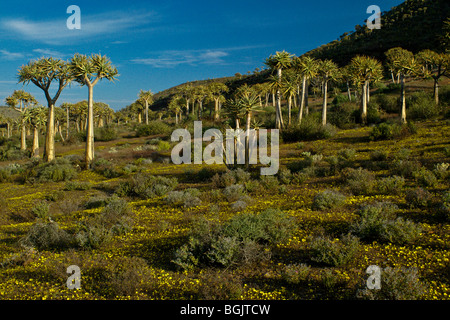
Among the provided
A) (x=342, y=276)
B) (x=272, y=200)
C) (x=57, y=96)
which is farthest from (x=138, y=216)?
(x=57, y=96)

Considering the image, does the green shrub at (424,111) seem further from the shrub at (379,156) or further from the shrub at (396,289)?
the shrub at (396,289)

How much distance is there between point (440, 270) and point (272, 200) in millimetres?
7207

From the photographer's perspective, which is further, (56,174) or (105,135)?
(105,135)

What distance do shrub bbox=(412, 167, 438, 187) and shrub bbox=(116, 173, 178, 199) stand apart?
12.0 metres

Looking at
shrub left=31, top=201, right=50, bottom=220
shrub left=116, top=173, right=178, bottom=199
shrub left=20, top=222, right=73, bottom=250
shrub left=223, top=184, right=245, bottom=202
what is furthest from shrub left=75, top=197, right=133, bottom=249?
shrub left=223, top=184, right=245, bottom=202

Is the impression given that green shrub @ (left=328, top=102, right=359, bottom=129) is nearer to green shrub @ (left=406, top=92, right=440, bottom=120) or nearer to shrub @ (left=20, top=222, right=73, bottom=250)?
green shrub @ (left=406, top=92, right=440, bottom=120)

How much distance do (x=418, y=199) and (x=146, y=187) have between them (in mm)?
12658

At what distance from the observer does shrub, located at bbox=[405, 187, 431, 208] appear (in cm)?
988

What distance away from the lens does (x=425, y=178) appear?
11961mm

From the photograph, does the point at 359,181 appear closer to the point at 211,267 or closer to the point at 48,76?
the point at 211,267

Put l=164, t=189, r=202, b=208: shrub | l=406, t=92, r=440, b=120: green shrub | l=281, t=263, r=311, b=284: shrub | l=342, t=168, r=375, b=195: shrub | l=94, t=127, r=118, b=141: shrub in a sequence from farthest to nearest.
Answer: l=94, t=127, r=118, b=141: shrub < l=406, t=92, r=440, b=120: green shrub < l=164, t=189, r=202, b=208: shrub < l=342, t=168, r=375, b=195: shrub < l=281, t=263, r=311, b=284: shrub

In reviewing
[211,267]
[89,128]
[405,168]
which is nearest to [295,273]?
[211,267]

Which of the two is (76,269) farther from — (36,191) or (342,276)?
(36,191)

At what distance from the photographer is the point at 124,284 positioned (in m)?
6.29
